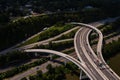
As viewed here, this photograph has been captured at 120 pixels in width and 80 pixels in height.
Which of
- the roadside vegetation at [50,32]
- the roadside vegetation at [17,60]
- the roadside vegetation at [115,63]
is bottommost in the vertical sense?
the roadside vegetation at [115,63]

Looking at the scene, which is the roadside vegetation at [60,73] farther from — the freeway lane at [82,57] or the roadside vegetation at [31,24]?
the roadside vegetation at [31,24]

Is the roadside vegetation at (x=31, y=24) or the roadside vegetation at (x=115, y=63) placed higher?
the roadside vegetation at (x=31, y=24)

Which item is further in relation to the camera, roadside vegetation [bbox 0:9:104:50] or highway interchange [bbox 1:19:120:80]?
roadside vegetation [bbox 0:9:104:50]

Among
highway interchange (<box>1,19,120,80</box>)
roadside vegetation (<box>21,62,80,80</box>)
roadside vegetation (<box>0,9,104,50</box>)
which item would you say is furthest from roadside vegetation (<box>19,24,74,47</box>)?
roadside vegetation (<box>21,62,80,80</box>)

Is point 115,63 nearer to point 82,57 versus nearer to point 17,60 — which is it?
point 82,57

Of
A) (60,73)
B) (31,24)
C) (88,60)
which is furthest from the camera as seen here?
(31,24)

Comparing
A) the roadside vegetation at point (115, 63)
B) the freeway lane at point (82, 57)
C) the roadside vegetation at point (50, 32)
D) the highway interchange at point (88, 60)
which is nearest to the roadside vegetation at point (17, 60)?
the highway interchange at point (88, 60)

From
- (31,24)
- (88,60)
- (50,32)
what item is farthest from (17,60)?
(31,24)

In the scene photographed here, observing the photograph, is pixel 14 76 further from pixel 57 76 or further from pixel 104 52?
pixel 104 52

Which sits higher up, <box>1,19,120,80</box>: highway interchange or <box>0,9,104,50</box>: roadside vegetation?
<box>0,9,104,50</box>: roadside vegetation

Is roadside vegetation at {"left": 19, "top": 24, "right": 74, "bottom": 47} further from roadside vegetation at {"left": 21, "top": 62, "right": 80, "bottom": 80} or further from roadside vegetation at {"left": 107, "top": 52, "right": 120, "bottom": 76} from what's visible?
roadside vegetation at {"left": 107, "top": 52, "right": 120, "bottom": 76}

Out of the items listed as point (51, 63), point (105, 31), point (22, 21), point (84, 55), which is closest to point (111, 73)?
point (84, 55)
